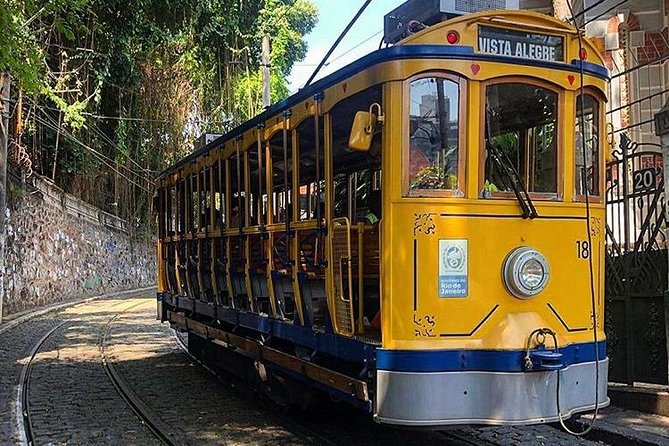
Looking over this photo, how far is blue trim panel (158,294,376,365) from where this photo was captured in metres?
5.34

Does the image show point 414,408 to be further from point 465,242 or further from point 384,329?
point 465,242

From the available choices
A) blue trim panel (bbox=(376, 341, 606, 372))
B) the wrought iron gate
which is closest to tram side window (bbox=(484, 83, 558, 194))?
blue trim panel (bbox=(376, 341, 606, 372))

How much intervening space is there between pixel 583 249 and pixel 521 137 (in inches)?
38.3

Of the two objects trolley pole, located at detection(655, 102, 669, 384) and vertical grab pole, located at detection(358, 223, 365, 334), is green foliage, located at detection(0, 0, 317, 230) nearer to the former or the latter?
vertical grab pole, located at detection(358, 223, 365, 334)

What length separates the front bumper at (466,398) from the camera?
4.87 m

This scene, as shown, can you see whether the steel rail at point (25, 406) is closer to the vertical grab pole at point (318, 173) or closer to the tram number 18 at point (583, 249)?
the vertical grab pole at point (318, 173)

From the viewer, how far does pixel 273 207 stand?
7.20 m

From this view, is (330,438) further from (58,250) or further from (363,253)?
(58,250)

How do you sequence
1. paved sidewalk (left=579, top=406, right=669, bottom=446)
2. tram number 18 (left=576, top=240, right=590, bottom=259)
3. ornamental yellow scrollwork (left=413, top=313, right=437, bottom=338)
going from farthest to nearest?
paved sidewalk (left=579, top=406, right=669, bottom=446) → tram number 18 (left=576, top=240, right=590, bottom=259) → ornamental yellow scrollwork (left=413, top=313, right=437, bottom=338)

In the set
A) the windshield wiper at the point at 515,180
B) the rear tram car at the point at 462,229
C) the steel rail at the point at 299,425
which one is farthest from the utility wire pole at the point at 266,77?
the windshield wiper at the point at 515,180

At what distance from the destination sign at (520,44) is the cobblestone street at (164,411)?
10.6 ft

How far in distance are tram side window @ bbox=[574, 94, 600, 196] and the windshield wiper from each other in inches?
20.4

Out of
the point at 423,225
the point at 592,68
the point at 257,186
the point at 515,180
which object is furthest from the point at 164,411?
the point at 592,68

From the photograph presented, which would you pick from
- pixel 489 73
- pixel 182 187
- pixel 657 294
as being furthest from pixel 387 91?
pixel 182 187
